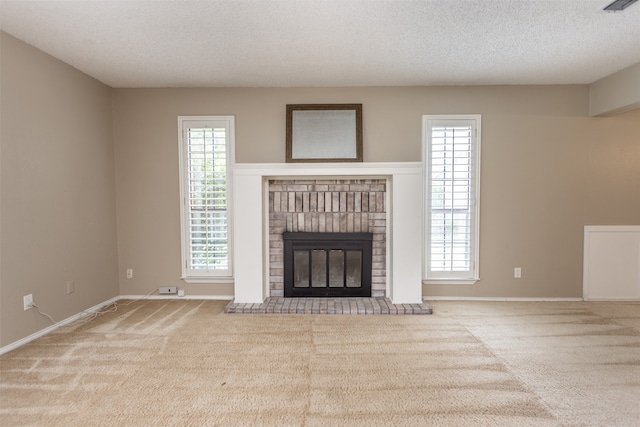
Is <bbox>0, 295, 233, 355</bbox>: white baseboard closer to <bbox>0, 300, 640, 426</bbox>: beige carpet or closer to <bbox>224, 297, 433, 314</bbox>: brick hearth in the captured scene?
<bbox>0, 300, 640, 426</bbox>: beige carpet

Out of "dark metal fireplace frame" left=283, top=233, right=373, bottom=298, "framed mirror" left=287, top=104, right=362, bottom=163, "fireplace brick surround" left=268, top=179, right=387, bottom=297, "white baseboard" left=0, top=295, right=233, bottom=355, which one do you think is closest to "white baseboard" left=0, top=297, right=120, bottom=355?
"white baseboard" left=0, top=295, right=233, bottom=355

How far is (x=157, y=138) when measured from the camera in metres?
4.03

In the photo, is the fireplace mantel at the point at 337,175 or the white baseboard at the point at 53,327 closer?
the white baseboard at the point at 53,327

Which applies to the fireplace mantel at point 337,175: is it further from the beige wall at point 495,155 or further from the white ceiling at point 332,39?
the white ceiling at point 332,39

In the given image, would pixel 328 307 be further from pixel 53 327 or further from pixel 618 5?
pixel 618 5

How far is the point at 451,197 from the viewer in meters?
3.96

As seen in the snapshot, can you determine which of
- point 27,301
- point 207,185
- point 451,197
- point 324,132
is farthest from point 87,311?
Answer: point 451,197

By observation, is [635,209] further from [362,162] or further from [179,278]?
[179,278]

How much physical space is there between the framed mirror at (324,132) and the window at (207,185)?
0.74m

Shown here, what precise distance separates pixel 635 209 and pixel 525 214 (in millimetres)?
1231

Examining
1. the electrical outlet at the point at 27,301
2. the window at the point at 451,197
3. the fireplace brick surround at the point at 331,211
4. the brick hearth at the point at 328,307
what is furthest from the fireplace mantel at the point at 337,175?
the electrical outlet at the point at 27,301

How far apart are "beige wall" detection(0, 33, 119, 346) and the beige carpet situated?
41cm

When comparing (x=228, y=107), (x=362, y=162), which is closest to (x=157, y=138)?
(x=228, y=107)

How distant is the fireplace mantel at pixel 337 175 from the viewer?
3.71 metres
